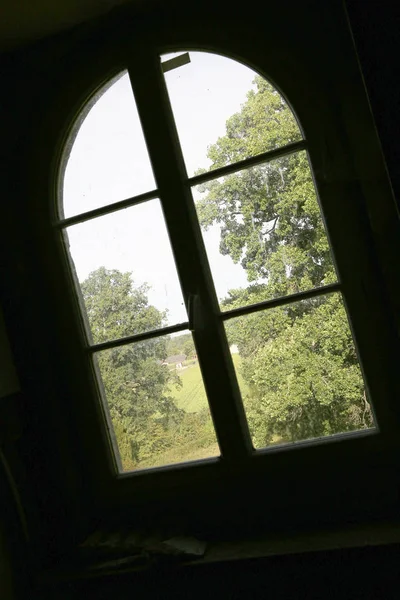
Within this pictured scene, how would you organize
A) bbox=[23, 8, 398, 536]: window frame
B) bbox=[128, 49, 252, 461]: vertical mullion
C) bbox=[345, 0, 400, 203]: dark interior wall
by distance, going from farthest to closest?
bbox=[128, 49, 252, 461]: vertical mullion, bbox=[23, 8, 398, 536]: window frame, bbox=[345, 0, 400, 203]: dark interior wall

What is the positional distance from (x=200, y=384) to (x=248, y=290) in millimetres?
294

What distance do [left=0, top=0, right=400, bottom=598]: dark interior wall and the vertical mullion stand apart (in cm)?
28

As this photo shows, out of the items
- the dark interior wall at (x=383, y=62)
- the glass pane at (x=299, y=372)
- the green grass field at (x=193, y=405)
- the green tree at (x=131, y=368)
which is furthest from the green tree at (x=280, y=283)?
→ the dark interior wall at (x=383, y=62)

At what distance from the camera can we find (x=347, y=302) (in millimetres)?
1329

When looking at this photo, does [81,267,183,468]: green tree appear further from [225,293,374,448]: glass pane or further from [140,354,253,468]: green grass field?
[225,293,374,448]: glass pane

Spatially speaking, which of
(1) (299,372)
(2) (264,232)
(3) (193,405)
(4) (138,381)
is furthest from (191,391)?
(2) (264,232)

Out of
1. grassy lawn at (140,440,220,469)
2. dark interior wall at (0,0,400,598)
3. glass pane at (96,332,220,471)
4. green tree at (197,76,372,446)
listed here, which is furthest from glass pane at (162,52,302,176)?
grassy lawn at (140,440,220,469)

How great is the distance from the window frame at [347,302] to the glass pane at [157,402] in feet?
0.14

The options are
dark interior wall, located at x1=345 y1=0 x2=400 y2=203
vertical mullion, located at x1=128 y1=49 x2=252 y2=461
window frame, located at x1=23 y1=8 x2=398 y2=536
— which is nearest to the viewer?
dark interior wall, located at x1=345 y1=0 x2=400 y2=203

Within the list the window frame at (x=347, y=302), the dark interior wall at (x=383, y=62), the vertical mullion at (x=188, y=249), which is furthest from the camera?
the vertical mullion at (x=188, y=249)

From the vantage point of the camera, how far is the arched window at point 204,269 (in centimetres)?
138

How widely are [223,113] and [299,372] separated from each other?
72 cm

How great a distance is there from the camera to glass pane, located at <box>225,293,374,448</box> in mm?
1356

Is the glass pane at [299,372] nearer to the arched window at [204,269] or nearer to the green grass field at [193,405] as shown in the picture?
the arched window at [204,269]
